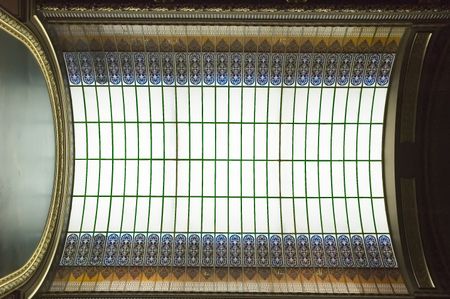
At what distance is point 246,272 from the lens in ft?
42.6

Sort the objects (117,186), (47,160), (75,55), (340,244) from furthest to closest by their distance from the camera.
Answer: (117,186) → (340,244) → (75,55) → (47,160)

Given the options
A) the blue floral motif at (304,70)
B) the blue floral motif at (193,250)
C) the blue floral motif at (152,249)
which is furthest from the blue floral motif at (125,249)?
the blue floral motif at (304,70)

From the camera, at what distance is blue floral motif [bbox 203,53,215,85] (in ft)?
42.1

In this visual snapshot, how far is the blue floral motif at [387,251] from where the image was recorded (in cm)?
1288

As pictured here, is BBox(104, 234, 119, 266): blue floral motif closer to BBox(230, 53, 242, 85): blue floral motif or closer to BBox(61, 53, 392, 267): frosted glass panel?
BBox(61, 53, 392, 267): frosted glass panel

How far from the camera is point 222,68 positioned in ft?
43.4

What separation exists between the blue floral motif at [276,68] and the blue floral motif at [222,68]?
3.78ft

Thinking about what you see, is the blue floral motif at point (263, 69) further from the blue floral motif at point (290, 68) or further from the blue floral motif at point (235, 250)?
the blue floral motif at point (235, 250)

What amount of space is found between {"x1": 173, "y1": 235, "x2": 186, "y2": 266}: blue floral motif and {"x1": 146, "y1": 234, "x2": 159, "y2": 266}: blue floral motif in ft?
1.62

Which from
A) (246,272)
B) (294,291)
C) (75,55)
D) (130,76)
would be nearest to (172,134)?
(130,76)

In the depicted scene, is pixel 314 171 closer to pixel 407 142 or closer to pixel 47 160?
pixel 407 142

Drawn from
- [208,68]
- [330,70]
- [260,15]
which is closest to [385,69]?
[330,70]

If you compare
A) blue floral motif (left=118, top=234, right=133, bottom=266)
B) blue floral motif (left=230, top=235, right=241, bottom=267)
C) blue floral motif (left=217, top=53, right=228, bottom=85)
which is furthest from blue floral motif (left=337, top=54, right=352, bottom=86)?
blue floral motif (left=118, top=234, right=133, bottom=266)

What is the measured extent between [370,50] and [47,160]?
7.96 metres
